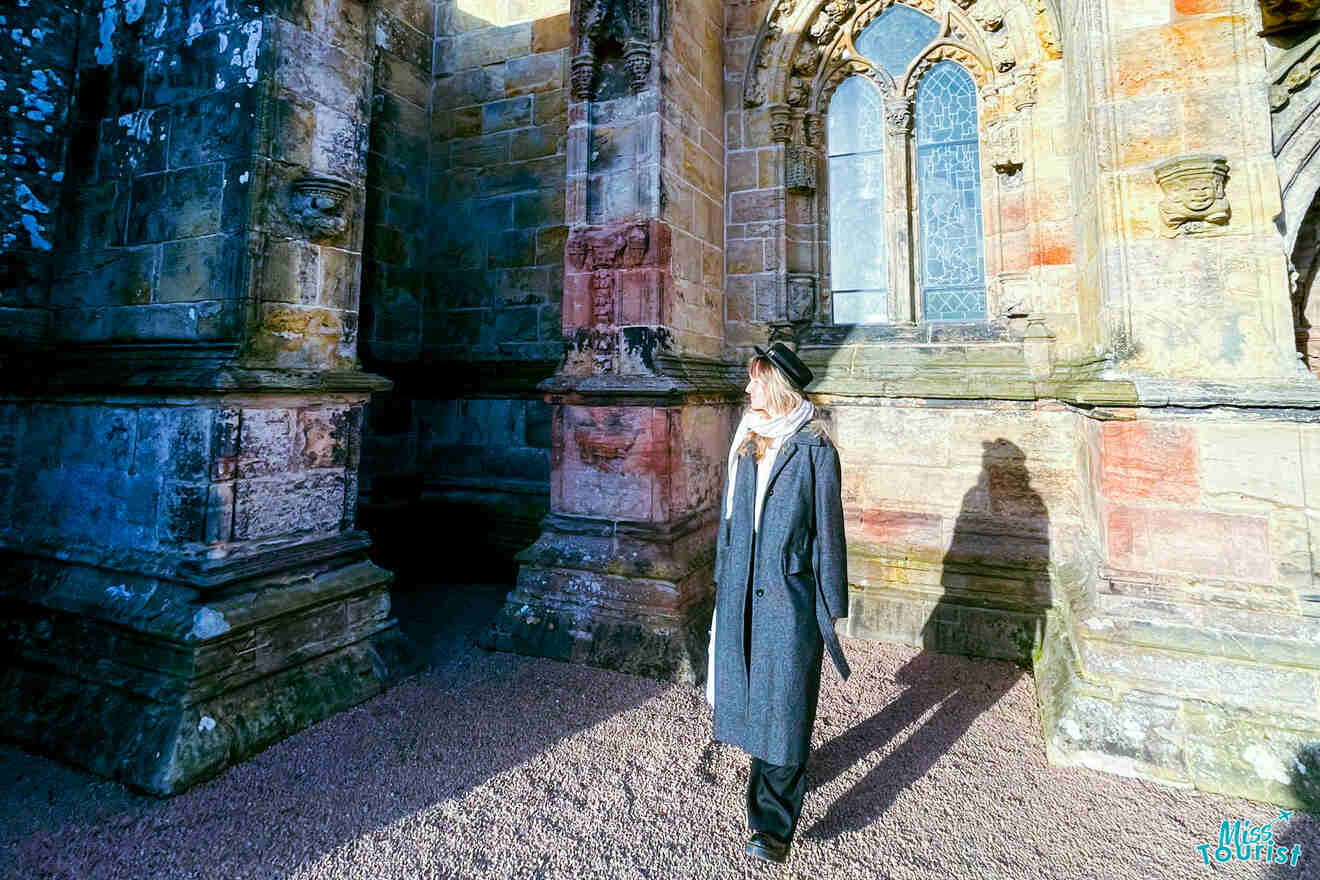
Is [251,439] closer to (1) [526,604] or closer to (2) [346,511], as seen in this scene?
(2) [346,511]

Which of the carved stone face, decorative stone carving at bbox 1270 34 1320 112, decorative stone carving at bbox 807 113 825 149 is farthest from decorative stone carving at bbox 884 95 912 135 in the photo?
Result: the carved stone face

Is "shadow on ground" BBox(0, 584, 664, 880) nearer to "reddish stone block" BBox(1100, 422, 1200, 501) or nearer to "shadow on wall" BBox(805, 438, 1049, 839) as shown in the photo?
Answer: "shadow on wall" BBox(805, 438, 1049, 839)

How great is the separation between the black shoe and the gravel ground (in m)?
0.03

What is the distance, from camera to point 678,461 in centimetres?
418

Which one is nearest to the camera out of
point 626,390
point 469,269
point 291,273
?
point 291,273

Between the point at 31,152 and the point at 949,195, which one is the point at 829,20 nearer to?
the point at 949,195

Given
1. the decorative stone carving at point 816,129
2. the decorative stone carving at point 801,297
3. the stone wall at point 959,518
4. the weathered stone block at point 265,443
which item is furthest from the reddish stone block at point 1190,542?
the weathered stone block at point 265,443

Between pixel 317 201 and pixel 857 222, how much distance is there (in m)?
3.82

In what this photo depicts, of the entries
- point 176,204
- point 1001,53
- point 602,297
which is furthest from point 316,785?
point 1001,53

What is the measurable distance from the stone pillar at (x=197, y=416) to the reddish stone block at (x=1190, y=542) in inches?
151

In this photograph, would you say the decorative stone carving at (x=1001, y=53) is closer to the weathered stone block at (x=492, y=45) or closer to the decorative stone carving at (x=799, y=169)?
Result: the decorative stone carving at (x=799, y=169)

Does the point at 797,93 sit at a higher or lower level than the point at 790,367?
higher

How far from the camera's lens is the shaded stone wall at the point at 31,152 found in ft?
11.7

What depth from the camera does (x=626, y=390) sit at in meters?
4.11
